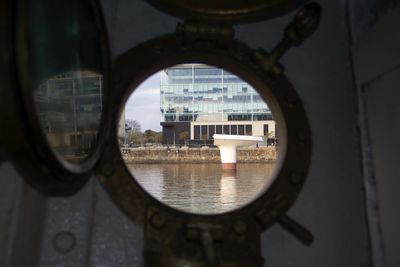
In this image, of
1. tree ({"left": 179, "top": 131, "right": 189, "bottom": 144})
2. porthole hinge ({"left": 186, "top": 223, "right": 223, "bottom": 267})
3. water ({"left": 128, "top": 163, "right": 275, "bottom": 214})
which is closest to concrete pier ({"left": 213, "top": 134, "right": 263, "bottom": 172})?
water ({"left": 128, "top": 163, "right": 275, "bottom": 214})

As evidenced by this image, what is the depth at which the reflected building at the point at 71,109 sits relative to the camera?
2.27 feet

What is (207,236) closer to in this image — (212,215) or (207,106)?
(212,215)

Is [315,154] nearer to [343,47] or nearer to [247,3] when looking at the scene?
[343,47]

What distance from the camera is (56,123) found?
730 millimetres

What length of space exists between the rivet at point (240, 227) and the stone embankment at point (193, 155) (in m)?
18.4

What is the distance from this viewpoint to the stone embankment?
19438 mm

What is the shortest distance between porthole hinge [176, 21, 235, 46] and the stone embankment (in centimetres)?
1832

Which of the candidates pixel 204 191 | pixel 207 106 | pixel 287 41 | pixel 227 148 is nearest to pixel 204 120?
pixel 207 106

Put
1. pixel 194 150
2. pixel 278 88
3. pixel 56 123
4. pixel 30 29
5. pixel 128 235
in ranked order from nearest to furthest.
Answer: pixel 30 29 < pixel 56 123 < pixel 128 235 < pixel 278 88 < pixel 194 150

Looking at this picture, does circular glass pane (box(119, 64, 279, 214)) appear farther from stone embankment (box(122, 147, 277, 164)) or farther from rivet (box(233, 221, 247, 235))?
rivet (box(233, 221, 247, 235))

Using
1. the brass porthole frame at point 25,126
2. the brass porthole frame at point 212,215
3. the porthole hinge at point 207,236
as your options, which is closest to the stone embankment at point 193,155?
the brass porthole frame at point 212,215

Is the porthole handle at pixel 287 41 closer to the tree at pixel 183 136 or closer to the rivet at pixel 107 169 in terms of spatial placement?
the rivet at pixel 107 169

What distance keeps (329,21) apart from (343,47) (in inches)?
3.0

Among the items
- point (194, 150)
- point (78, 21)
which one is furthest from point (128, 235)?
point (194, 150)
